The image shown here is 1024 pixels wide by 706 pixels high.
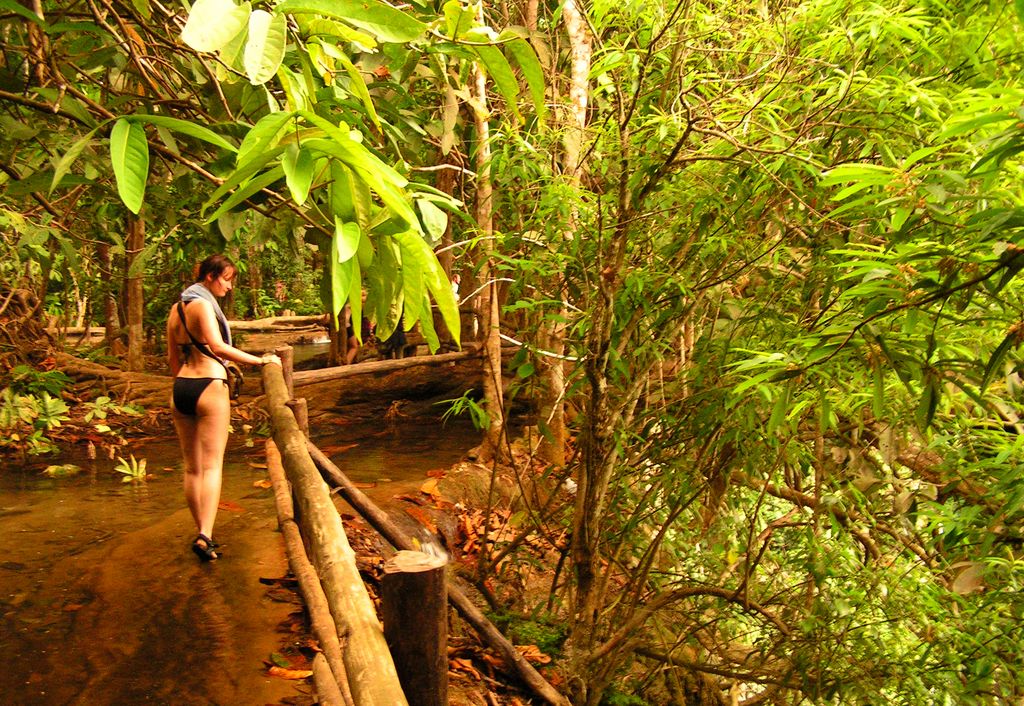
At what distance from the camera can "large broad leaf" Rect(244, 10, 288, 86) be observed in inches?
41.9

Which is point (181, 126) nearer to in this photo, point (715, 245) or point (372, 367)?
point (715, 245)

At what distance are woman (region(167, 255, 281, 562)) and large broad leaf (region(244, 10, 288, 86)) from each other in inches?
126

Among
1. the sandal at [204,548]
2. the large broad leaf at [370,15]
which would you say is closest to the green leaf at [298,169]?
the large broad leaf at [370,15]

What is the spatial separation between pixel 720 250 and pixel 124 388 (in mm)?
7952

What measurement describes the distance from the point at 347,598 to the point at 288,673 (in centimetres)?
157

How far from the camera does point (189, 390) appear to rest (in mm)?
4176

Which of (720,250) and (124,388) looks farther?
(124,388)

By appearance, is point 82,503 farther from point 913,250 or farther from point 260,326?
point 260,326

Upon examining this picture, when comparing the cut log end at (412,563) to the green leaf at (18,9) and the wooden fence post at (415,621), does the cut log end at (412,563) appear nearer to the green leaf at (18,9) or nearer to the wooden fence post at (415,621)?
the wooden fence post at (415,621)

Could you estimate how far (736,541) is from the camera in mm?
4086

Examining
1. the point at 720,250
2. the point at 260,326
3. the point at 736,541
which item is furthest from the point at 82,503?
the point at 260,326

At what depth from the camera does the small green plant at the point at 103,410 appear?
790 cm

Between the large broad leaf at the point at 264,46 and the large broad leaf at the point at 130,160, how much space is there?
359mm

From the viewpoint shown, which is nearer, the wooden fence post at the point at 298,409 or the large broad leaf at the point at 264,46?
the large broad leaf at the point at 264,46
